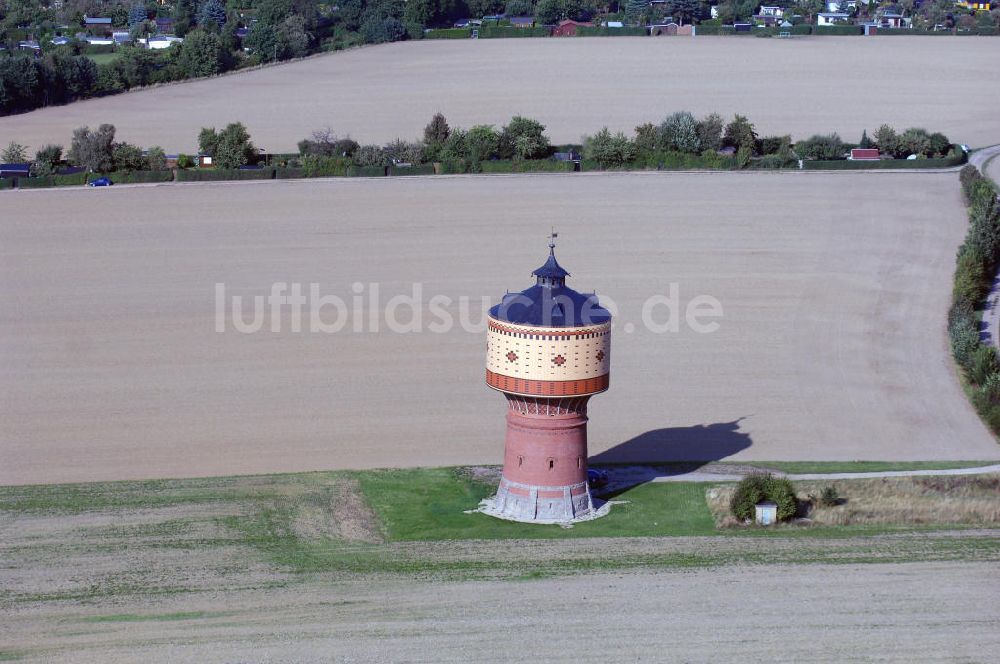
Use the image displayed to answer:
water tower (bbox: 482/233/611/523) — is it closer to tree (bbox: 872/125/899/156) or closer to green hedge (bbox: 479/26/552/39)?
tree (bbox: 872/125/899/156)

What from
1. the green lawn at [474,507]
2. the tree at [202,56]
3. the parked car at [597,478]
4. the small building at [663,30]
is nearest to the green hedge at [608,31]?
the small building at [663,30]

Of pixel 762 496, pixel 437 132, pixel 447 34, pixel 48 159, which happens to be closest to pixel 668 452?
pixel 762 496

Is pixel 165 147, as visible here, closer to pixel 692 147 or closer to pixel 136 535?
pixel 692 147

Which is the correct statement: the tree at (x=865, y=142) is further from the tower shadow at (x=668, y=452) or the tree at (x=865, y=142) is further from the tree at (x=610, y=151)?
the tower shadow at (x=668, y=452)

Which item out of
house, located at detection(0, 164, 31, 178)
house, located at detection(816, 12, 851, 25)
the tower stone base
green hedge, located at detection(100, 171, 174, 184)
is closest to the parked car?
the tower stone base

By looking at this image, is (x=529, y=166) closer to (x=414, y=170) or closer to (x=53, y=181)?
(x=414, y=170)

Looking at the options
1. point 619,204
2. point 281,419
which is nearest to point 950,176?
point 619,204
